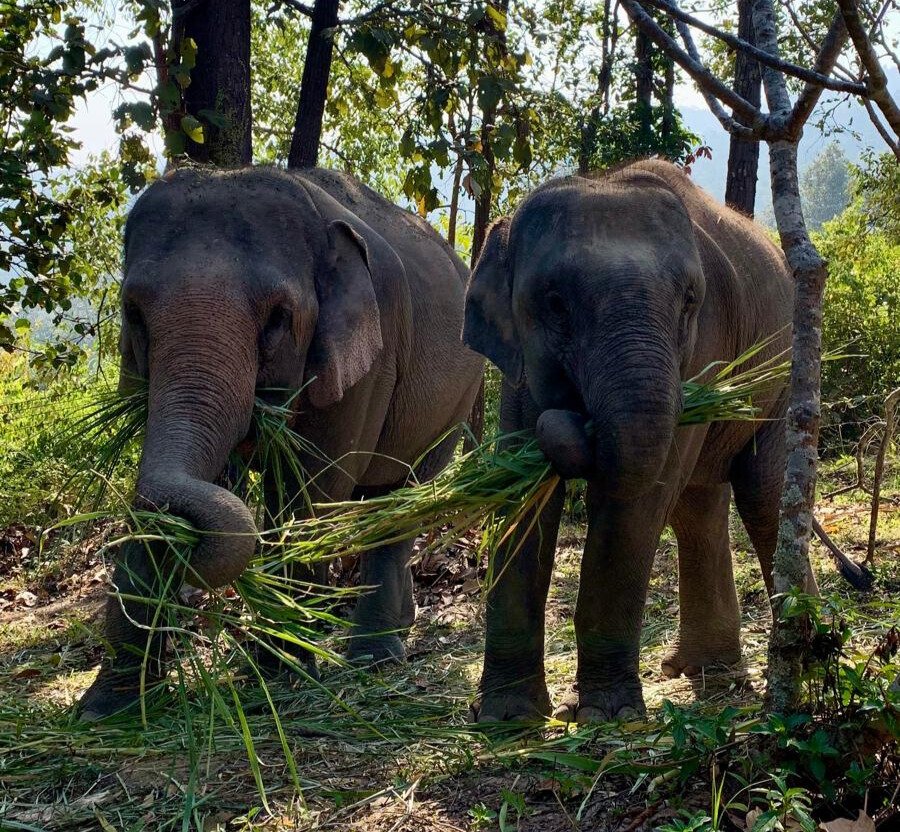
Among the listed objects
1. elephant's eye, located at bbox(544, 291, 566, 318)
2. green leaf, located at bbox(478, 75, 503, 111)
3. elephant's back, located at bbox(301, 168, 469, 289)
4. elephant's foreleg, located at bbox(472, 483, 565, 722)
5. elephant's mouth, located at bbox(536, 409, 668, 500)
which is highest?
green leaf, located at bbox(478, 75, 503, 111)

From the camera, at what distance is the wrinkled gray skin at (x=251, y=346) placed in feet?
14.7

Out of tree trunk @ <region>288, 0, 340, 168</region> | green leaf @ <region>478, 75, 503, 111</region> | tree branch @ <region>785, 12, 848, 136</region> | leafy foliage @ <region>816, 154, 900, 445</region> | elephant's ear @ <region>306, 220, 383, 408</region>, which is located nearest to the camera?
tree branch @ <region>785, 12, 848, 136</region>

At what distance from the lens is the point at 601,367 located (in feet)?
13.9

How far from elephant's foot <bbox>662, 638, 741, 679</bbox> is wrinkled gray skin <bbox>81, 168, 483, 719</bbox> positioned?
1.35m

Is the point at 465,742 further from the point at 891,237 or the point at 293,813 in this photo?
the point at 891,237

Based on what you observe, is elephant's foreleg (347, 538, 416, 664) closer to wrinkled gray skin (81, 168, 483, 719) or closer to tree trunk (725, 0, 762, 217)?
wrinkled gray skin (81, 168, 483, 719)

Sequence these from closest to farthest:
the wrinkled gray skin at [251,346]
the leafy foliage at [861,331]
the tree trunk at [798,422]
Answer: the tree trunk at [798,422], the wrinkled gray skin at [251,346], the leafy foliage at [861,331]

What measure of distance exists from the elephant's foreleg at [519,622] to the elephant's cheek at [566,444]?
0.52 meters

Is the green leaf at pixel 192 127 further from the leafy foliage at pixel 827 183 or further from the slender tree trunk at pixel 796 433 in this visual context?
the leafy foliage at pixel 827 183

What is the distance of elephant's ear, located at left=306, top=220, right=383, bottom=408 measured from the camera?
5.65 meters

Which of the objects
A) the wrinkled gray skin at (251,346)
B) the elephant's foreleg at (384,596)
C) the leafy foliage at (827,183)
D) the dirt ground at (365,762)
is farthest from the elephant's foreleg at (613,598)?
the leafy foliage at (827,183)

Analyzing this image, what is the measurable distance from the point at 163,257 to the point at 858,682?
3254 millimetres

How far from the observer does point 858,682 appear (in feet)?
10.7

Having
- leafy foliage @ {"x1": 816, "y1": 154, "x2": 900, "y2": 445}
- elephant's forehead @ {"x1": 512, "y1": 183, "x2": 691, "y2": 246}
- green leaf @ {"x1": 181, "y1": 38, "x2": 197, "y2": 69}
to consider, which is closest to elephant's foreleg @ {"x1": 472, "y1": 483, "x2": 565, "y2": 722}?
elephant's forehead @ {"x1": 512, "y1": 183, "x2": 691, "y2": 246}
